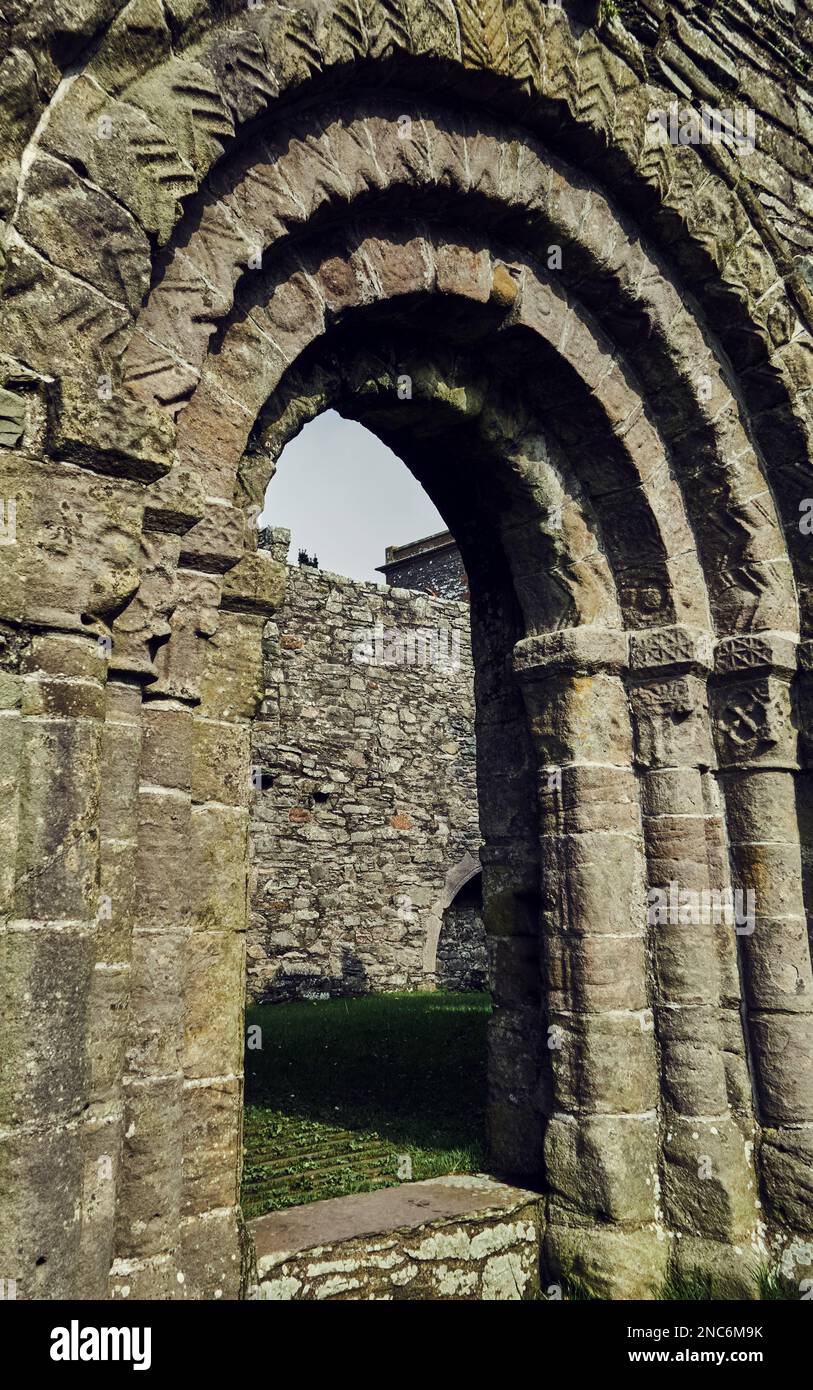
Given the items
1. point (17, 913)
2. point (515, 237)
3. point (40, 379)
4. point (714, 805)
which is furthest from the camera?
point (714, 805)

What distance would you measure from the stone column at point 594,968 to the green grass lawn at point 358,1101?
658 millimetres

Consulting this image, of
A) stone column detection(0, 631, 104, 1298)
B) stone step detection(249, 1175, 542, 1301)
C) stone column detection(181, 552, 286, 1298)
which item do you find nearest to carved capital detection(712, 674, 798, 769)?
stone step detection(249, 1175, 542, 1301)

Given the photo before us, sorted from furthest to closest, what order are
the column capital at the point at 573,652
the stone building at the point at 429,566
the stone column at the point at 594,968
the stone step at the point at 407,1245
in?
the stone building at the point at 429,566
the column capital at the point at 573,652
the stone column at the point at 594,968
the stone step at the point at 407,1245

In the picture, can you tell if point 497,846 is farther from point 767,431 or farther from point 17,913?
point 17,913

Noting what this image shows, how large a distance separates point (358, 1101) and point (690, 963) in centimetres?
259

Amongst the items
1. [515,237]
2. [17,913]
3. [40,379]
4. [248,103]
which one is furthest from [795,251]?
[17,913]

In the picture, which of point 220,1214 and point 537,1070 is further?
point 537,1070

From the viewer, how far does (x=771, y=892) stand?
4.10m

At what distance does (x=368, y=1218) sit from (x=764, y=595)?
302cm

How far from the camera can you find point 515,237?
384 cm

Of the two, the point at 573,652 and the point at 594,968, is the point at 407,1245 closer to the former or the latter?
the point at 594,968

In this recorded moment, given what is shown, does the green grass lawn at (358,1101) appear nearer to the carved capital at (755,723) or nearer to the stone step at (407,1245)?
the stone step at (407,1245)

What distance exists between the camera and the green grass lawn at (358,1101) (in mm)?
4199

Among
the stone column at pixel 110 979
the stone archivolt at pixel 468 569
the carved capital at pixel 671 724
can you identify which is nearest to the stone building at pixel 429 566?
the stone archivolt at pixel 468 569
